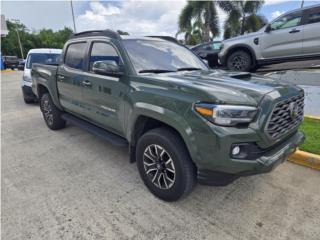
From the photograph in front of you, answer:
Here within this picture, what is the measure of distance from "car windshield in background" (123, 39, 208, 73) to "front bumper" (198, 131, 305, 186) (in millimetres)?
1506

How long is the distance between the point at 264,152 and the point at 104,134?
232cm

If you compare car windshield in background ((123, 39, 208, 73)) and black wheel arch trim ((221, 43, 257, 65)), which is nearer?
car windshield in background ((123, 39, 208, 73))

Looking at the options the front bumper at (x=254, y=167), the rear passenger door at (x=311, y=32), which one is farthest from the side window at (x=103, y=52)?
the rear passenger door at (x=311, y=32)

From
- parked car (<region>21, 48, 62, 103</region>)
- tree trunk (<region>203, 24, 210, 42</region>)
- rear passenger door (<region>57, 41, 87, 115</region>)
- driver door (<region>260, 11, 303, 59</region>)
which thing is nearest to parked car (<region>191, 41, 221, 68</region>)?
driver door (<region>260, 11, 303, 59</region>)

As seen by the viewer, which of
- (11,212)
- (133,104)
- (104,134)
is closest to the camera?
(11,212)

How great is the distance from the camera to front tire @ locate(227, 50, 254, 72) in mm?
6934

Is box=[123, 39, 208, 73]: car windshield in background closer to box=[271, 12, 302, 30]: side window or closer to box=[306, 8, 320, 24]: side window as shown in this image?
box=[271, 12, 302, 30]: side window

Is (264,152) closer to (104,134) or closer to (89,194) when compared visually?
(89,194)

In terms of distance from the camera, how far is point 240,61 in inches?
279

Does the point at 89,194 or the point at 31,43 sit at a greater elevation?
the point at 31,43

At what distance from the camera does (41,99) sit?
218 inches

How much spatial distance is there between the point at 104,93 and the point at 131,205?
62.6 inches

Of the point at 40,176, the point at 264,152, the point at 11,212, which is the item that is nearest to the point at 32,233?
the point at 11,212

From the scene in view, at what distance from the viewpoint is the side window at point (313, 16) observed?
5.84m
